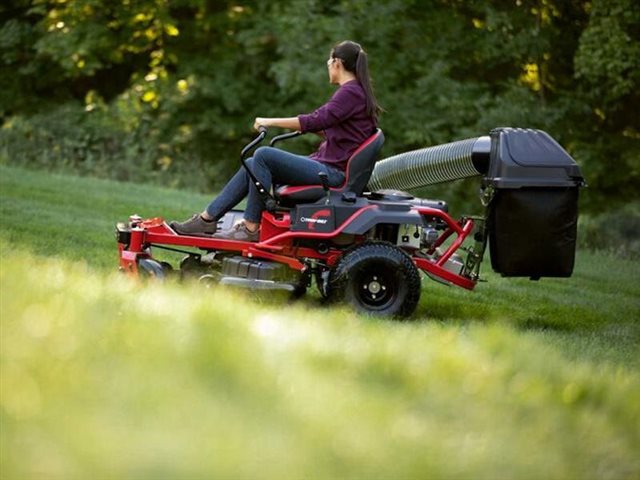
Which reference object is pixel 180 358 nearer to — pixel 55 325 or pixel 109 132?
pixel 55 325

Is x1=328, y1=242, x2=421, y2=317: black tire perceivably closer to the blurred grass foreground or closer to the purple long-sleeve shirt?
the purple long-sleeve shirt

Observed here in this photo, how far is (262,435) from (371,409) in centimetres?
57

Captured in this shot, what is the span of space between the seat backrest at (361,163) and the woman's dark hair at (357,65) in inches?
7.4

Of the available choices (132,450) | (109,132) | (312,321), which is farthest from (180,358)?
(109,132)

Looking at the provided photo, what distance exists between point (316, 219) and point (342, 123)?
2.06 feet

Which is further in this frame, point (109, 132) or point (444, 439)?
point (109, 132)

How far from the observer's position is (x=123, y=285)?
19.7 feet

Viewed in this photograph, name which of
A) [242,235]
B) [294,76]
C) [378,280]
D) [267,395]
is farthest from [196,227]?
[294,76]

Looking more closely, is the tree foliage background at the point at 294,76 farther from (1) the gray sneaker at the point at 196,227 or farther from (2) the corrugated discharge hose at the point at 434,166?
(1) the gray sneaker at the point at 196,227

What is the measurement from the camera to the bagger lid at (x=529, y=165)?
8.12 m

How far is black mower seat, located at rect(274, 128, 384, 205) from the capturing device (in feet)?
26.9

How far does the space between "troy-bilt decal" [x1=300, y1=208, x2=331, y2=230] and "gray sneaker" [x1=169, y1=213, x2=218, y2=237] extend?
664 mm

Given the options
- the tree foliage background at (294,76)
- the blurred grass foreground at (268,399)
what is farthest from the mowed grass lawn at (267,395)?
the tree foliage background at (294,76)

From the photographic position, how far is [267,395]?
4254 millimetres
